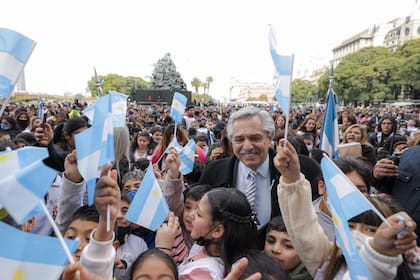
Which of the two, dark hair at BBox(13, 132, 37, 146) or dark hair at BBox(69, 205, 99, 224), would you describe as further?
dark hair at BBox(13, 132, 37, 146)

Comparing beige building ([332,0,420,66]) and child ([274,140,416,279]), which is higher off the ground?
beige building ([332,0,420,66])

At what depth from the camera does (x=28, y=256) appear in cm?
119

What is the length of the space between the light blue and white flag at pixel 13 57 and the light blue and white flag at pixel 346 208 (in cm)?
137

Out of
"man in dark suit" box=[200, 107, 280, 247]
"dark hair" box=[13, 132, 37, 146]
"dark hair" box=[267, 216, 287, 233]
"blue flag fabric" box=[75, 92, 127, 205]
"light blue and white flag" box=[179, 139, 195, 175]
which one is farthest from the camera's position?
"dark hair" box=[13, 132, 37, 146]

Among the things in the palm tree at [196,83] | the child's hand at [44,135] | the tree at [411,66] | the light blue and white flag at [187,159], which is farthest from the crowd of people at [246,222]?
the palm tree at [196,83]

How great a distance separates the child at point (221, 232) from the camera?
191 centimetres

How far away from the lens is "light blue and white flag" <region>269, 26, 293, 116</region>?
1.97 m

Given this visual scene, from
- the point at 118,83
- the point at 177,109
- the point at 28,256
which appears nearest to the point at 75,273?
the point at 28,256

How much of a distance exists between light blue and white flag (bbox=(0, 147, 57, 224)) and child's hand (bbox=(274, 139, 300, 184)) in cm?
103

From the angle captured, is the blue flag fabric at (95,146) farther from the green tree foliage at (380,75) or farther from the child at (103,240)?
the green tree foliage at (380,75)

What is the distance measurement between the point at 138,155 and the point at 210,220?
3952 mm

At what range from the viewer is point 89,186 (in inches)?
63.5

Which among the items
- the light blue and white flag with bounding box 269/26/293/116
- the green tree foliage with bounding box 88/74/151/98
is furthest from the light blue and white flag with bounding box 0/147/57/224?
the green tree foliage with bounding box 88/74/151/98

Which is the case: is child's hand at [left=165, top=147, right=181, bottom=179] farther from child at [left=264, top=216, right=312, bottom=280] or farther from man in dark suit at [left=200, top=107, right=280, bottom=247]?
child at [left=264, top=216, right=312, bottom=280]
